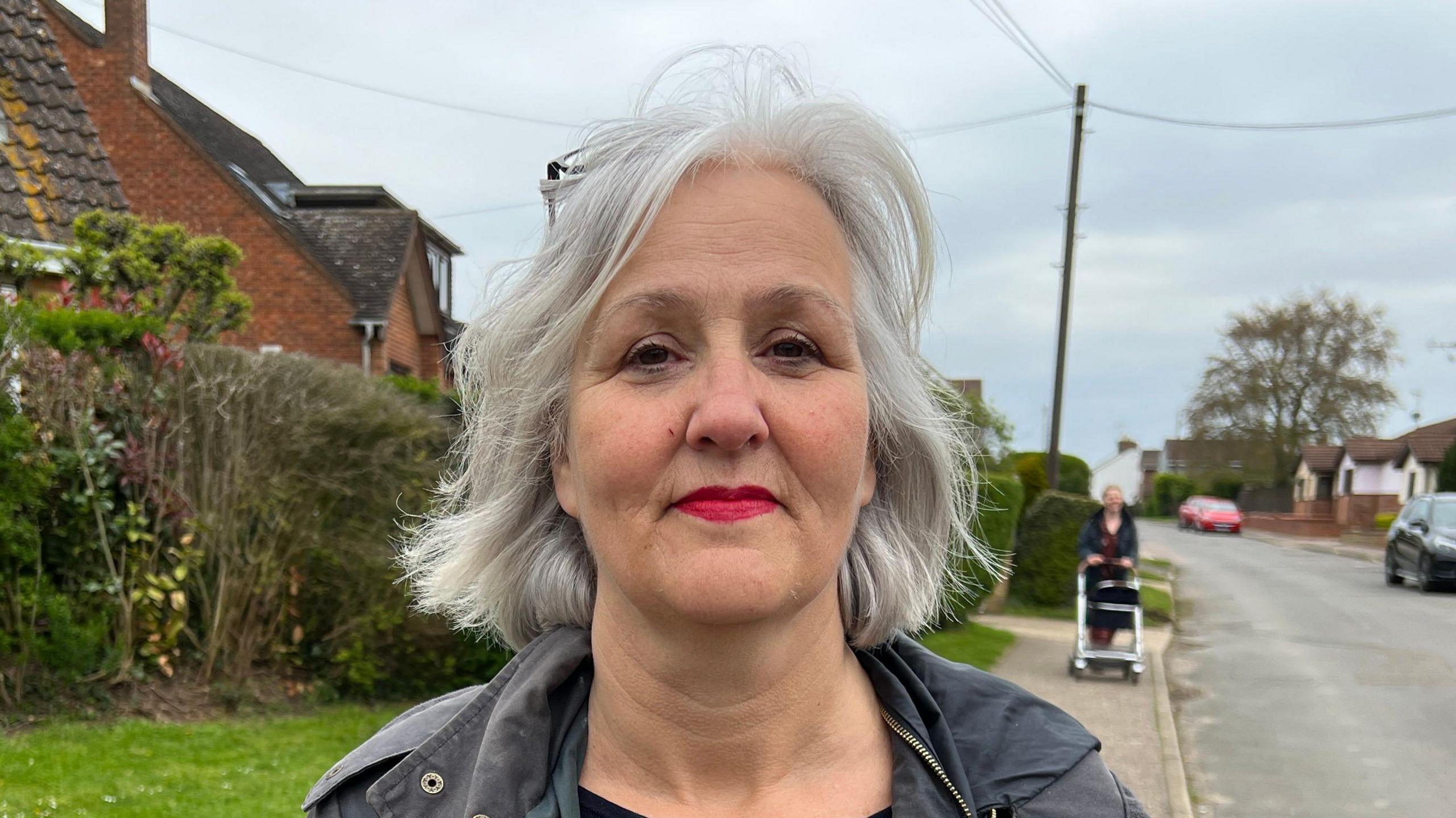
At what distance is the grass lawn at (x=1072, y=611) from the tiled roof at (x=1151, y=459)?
101 metres

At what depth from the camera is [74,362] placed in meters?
6.97

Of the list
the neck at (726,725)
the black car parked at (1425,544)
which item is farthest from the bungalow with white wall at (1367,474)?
the neck at (726,725)

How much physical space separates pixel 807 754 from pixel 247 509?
6.59m

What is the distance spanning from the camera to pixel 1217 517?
2045 inches

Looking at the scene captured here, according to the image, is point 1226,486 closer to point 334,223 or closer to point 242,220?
point 334,223

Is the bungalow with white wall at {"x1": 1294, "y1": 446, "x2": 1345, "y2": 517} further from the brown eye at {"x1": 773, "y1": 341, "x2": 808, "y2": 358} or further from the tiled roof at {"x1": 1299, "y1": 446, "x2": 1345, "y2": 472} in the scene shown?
the brown eye at {"x1": 773, "y1": 341, "x2": 808, "y2": 358}

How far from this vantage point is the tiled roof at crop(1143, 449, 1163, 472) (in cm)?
11381

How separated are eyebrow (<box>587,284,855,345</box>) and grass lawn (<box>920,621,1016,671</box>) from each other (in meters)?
9.01

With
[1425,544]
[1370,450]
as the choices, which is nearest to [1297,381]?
[1370,450]

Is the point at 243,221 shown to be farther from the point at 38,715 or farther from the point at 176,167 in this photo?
the point at 38,715

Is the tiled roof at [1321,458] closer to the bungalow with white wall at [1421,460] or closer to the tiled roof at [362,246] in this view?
the bungalow with white wall at [1421,460]

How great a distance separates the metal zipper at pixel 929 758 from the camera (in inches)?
65.3

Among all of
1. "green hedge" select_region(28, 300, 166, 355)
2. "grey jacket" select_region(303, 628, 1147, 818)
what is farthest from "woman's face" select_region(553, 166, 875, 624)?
"green hedge" select_region(28, 300, 166, 355)

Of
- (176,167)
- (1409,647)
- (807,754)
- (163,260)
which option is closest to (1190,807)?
(807,754)
